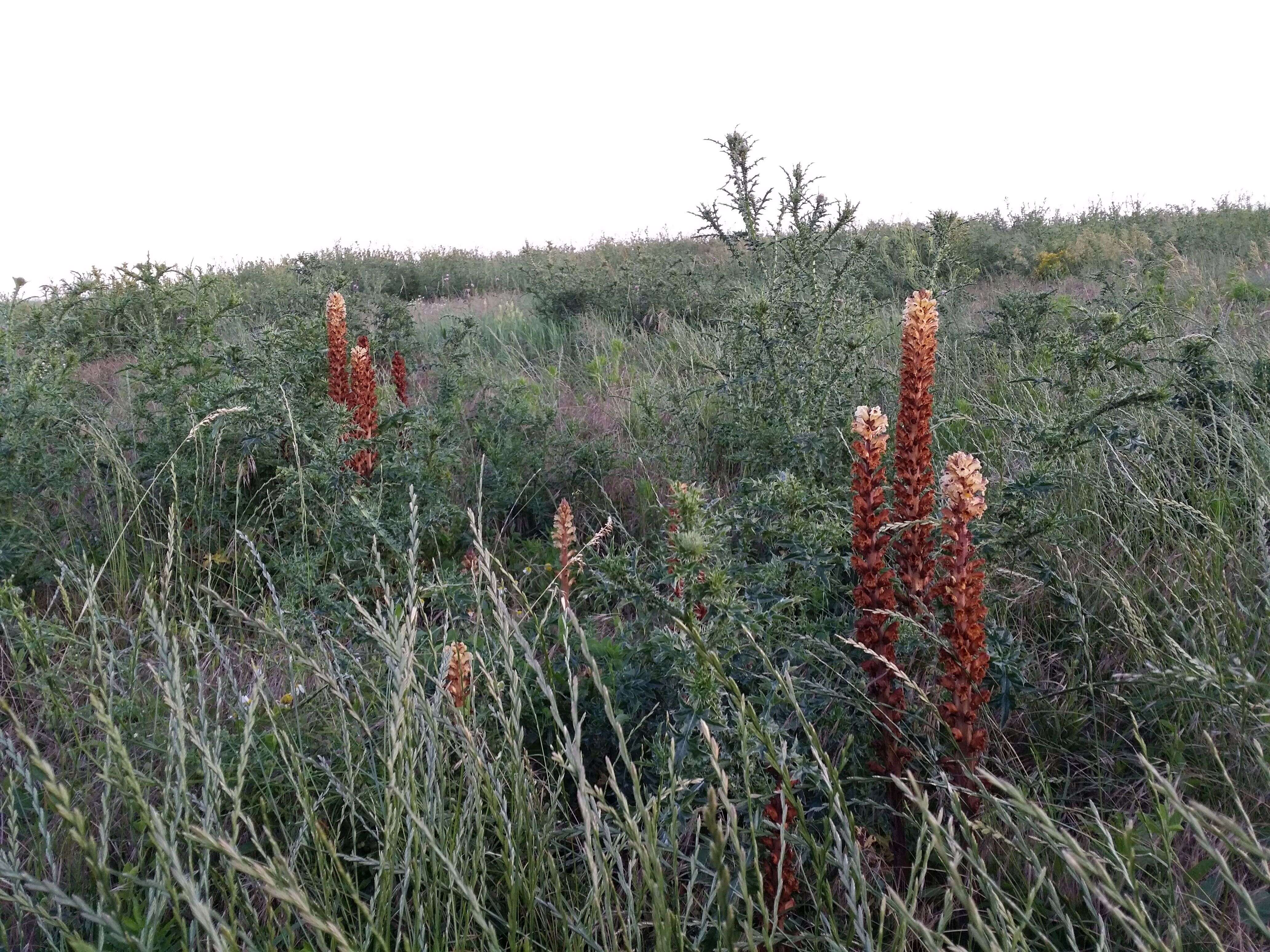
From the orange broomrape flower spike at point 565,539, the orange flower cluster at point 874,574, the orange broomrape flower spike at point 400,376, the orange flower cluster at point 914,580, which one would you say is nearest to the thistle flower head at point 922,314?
the orange flower cluster at point 914,580

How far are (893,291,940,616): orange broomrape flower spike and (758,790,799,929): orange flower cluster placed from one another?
1.73ft

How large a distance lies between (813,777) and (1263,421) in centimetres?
245

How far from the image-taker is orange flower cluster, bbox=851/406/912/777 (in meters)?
1.73

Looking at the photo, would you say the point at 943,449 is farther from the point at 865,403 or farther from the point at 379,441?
the point at 379,441

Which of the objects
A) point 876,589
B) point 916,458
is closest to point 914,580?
point 876,589

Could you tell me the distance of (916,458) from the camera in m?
1.89

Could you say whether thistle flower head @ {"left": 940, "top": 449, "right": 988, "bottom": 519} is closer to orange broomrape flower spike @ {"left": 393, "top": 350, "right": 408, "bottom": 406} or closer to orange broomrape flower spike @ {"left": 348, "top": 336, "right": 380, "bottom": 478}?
orange broomrape flower spike @ {"left": 348, "top": 336, "right": 380, "bottom": 478}

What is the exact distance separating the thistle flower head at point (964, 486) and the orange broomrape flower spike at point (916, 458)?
127 millimetres

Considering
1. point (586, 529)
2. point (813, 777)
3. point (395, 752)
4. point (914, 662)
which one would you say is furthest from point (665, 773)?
point (586, 529)

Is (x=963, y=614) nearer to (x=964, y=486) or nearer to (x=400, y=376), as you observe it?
(x=964, y=486)

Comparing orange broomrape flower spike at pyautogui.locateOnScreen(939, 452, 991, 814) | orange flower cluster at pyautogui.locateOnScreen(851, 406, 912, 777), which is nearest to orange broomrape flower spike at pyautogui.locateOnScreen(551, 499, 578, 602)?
orange flower cluster at pyautogui.locateOnScreen(851, 406, 912, 777)

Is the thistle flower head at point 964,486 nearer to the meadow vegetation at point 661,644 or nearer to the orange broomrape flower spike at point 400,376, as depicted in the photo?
the meadow vegetation at point 661,644

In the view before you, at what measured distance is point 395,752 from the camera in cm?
113

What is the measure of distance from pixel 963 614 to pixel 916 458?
0.39m
